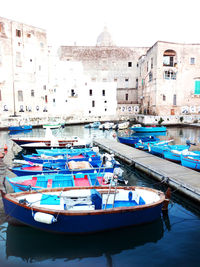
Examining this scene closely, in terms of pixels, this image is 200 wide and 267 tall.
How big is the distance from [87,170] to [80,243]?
526cm

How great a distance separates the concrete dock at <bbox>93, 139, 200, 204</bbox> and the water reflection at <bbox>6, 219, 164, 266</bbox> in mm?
2895

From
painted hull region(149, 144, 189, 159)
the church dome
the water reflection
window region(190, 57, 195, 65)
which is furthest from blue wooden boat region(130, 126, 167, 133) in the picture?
the church dome

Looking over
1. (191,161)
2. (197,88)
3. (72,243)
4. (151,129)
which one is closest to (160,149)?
(191,161)

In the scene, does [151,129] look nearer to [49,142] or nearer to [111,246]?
[49,142]

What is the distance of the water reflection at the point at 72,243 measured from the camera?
677 centimetres

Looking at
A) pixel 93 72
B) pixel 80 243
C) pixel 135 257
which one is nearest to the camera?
pixel 135 257

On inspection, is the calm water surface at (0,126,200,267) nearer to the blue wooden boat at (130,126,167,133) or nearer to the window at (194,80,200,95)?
the blue wooden boat at (130,126,167,133)

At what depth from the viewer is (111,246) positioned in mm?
7156

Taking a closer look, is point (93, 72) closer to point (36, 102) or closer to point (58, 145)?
point (36, 102)

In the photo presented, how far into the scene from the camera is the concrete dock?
33.4 ft

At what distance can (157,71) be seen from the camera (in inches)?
1662

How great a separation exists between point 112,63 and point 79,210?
53.5m

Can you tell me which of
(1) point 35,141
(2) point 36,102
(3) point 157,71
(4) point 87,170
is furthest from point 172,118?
(4) point 87,170

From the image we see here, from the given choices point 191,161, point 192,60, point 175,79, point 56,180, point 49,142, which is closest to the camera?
point 56,180
